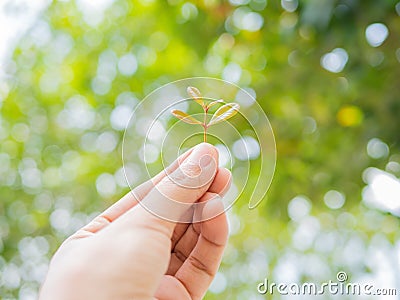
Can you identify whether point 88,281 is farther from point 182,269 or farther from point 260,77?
point 260,77

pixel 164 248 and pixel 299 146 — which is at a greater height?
pixel 164 248

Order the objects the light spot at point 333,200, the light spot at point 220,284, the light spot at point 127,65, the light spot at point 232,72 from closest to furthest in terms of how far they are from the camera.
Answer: the light spot at point 333,200, the light spot at point 232,72, the light spot at point 127,65, the light spot at point 220,284

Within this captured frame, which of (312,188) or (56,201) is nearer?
(312,188)

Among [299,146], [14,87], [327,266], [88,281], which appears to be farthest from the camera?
[327,266]

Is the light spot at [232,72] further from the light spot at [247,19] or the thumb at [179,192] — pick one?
the thumb at [179,192]

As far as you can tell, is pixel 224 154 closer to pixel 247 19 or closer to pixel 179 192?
pixel 179 192

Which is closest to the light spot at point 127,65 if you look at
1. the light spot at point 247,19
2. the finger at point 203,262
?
the light spot at point 247,19

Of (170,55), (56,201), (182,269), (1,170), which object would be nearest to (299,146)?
(170,55)

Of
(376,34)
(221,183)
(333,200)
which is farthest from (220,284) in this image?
(221,183)
